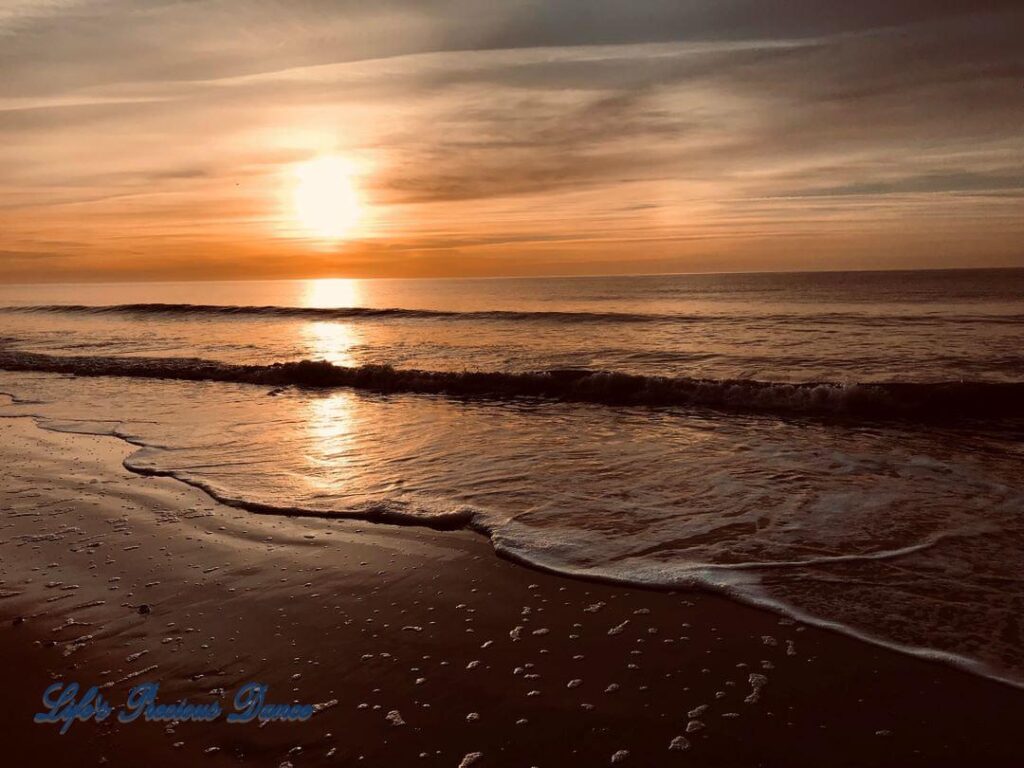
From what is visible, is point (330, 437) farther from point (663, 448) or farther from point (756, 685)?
point (756, 685)

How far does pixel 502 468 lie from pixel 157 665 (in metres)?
4.70

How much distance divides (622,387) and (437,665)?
11272mm

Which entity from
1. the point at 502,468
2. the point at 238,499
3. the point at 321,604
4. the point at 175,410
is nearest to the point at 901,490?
the point at 502,468

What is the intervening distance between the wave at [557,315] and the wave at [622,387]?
15682 mm

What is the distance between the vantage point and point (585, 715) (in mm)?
3383

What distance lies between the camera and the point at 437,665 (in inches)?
152

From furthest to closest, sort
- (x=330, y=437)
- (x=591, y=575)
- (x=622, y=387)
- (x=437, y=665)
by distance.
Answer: (x=622, y=387) → (x=330, y=437) → (x=591, y=575) → (x=437, y=665)

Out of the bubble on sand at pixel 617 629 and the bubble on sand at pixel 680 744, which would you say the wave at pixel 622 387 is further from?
the bubble on sand at pixel 680 744

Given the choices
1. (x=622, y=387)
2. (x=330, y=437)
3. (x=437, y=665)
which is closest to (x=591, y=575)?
(x=437, y=665)

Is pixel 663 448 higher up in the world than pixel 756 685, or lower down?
higher up

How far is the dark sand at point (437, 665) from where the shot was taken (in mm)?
3170

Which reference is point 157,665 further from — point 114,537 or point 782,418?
point 782,418

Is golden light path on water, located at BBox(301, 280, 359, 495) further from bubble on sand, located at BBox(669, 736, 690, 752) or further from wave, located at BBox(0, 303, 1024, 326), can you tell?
wave, located at BBox(0, 303, 1024, 326)

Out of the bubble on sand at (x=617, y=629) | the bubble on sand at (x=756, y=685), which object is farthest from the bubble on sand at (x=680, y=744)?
the bubble on sand at (x=617, y=629)
